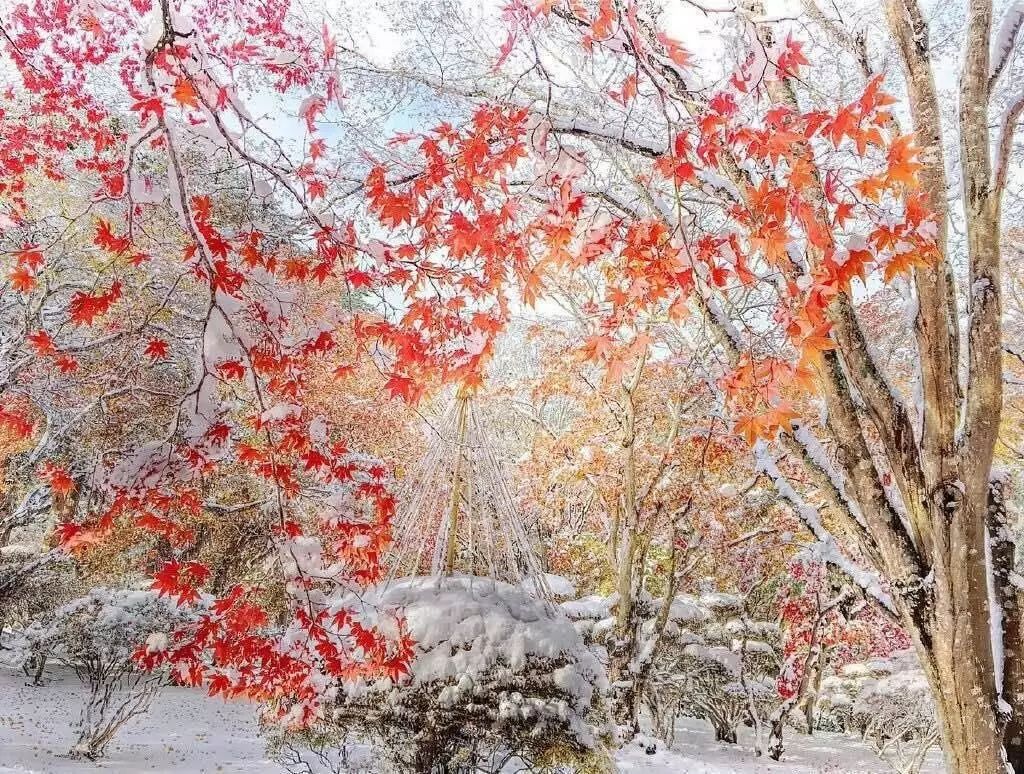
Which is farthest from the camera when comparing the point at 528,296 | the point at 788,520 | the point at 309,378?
the point at 309,378

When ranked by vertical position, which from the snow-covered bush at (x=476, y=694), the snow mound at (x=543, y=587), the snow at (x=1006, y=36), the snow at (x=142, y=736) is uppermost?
the snow at (x=1006, y=36)

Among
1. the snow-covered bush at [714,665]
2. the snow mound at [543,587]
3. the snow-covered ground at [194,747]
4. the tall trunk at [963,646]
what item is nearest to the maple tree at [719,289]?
the tall trunk at [963,646]

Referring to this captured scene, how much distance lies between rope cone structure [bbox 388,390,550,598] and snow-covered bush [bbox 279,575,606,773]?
42 centimetres

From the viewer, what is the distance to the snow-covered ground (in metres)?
7.71

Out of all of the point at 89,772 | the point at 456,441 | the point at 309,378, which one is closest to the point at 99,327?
the point at 309,378

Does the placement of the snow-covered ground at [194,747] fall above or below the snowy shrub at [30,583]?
below

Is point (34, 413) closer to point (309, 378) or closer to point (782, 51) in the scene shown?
point (309, 378)

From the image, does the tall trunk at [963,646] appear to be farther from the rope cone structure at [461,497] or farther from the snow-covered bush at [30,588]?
the snow-covered bush at [30,588]

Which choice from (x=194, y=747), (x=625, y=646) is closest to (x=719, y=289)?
(x=625, y=646)

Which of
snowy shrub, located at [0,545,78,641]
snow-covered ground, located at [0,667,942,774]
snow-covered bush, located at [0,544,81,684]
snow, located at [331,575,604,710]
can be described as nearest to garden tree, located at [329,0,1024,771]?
snow, located at [331,575,604,710]

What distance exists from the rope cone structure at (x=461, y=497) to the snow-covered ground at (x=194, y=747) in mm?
3588

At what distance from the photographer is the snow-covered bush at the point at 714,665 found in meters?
9.99

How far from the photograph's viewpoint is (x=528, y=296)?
3211 mm

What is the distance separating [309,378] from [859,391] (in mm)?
10849
